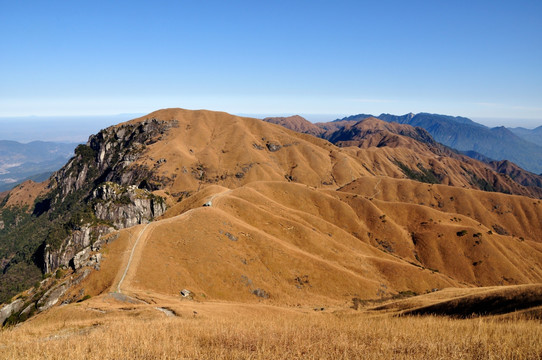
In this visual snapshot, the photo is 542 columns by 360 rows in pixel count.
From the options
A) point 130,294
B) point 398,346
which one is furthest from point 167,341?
point 130,294

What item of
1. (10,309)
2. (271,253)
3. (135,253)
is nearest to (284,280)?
(271,253)

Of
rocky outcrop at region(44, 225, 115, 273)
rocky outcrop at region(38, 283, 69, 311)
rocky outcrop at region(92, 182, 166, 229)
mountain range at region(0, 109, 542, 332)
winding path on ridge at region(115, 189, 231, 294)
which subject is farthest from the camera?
rocky outcrop at region(92, 182, 166, 229)

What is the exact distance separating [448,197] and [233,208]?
510ft

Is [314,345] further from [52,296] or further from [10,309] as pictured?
[10,309]

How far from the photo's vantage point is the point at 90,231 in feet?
443

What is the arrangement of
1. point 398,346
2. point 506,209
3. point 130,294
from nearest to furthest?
point 398,346
point 130,294
point 506,209

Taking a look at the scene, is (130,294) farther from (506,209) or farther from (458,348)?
(506,209)

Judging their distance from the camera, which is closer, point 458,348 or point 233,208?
point 458,348

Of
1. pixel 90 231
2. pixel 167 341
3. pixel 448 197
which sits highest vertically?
pixel 167 341

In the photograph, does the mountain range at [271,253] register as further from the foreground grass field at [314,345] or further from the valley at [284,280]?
the foreground grass field at [314,345]

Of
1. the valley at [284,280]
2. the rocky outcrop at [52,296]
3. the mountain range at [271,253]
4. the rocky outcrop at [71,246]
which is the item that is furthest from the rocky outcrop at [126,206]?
the rocky outcrop at [52,296]

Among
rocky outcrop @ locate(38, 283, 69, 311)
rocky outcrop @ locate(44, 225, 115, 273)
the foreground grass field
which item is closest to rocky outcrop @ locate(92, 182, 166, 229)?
rocky outcrop @ locate(44, 225, 115, 273)

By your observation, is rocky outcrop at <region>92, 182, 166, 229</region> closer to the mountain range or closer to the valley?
the mountain range

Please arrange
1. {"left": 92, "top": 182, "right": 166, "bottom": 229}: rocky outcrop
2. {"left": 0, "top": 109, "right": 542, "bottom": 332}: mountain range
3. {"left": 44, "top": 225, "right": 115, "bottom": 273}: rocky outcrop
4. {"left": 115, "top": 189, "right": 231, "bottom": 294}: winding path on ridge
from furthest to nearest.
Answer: {"left": 92, "top": 182, "right": 166, "bottom": 229}: rocky outcrop → {"left": 44, "top": 225, "right": 115, "bottom": 273}: rocky outcrop → {"left": 0, "top": 109, "right": 542, "bottom": 332}: mountain range → {"left": 115, "top": 189, "right": 231, "bottom": 294}: winding path on ridge
